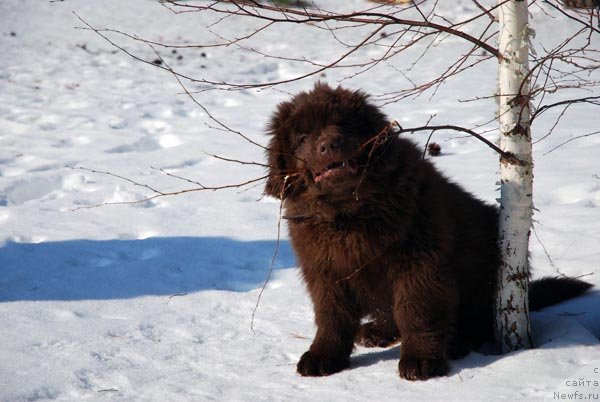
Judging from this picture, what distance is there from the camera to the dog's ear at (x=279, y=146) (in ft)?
11.0

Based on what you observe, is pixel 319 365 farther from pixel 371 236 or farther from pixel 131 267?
pixel 131 267

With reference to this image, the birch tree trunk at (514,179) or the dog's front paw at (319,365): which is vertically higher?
the birch tree trunk at (514,179)

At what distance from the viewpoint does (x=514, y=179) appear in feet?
10.5

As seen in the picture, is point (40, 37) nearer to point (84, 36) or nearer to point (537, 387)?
point (84, 36)

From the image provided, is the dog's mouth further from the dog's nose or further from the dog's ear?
the dog's ear

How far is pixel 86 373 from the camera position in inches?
132

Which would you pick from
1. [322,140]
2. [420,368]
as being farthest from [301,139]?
[420,368]

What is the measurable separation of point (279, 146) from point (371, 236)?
2.13 feet

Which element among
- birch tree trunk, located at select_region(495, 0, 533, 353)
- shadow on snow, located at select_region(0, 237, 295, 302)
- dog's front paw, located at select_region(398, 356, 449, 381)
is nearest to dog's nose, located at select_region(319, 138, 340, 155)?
birch tree trunk, located at select_region(495, 0, 533, 353)

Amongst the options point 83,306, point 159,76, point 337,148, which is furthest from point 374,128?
point 159,76

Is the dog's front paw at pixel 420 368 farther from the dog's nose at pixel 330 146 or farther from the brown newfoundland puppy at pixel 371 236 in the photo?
the dog's nose at pixel 330 146

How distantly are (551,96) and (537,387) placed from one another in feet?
22.1

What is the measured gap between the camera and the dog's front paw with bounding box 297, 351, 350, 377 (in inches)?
129

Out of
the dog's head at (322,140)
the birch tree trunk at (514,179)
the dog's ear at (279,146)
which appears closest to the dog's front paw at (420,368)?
the birch tree trunk at (514,179)
